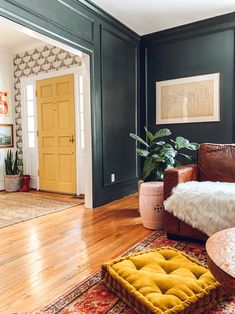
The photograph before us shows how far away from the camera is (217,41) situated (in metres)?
3.93

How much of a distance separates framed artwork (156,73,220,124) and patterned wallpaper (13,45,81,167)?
60.2 inches

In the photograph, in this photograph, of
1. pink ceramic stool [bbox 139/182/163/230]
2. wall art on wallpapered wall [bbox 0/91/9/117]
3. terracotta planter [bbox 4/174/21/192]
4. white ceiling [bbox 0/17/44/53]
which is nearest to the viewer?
pink ceramic stool [bbox 139/182/163/230]

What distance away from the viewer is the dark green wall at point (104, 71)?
283 centimetres

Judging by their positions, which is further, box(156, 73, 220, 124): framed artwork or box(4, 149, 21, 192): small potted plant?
box(4, 149, 21, 192): small potted plant

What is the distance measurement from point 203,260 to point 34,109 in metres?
4.15

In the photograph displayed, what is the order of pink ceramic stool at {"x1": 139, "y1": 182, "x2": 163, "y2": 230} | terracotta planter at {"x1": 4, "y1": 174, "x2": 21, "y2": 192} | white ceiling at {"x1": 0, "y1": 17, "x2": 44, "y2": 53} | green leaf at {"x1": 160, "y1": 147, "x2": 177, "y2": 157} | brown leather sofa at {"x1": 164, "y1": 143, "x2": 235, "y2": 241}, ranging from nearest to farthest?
brown leather sofa at {"x1": 164, "y1": 143, "x2": 235, "y2": 241} → pink ceramic stool at {"x1": 139, "y1": 182, "x2": 163, "y2": 230} → green leaf at {"x1": 160, "y1": 147, "x2": 177, "y2": 157} → white ceiling at {"x1": 0, "y1": 17, "x2": 44, "y2": 53} → terracotta planter at {"x1": 4, "y1": 174, "x2": 21, "y2": 192}

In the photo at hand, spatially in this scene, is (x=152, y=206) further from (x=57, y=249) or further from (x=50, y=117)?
(x=50, y=117)

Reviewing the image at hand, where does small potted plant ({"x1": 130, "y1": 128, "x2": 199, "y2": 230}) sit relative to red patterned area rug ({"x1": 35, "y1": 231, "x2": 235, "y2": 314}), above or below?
above

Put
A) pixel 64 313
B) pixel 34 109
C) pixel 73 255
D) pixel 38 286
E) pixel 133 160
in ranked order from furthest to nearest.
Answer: pixel 34 109 < pixel 133 160 < pixel 73 255 < pixel 38 286 < pixel 64 313

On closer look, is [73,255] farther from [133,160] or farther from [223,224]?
[133,160]

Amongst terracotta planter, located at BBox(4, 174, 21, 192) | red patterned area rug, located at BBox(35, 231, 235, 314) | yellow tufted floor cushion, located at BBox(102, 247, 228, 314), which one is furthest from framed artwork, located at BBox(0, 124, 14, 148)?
yellow tufted floor cushion, located at BBox(102, 247, 228, 314)

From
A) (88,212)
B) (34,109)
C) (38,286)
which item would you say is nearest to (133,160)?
(88,212)

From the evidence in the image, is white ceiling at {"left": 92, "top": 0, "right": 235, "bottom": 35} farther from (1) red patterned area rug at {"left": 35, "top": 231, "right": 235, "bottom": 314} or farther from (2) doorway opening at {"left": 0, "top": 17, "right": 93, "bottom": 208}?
(1) red patterned area rug at {"left": 35, "top": 231, "right": 235, "bottom": 314}

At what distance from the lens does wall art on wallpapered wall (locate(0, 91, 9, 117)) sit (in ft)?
16.8
